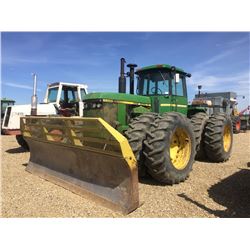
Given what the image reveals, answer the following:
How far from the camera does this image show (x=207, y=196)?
446cm

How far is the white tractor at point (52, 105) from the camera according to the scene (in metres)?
8.92

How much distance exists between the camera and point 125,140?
375cm

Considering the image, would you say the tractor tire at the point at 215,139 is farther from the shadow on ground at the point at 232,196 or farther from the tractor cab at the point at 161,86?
the shadow on ground at the point at 232,196

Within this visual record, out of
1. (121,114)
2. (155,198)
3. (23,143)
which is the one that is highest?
(121,114)

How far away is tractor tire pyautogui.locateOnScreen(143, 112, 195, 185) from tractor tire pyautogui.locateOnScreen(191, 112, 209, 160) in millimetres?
1093

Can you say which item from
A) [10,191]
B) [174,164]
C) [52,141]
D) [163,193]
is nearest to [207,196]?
[163,193]

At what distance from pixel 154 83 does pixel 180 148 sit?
5.92 feet

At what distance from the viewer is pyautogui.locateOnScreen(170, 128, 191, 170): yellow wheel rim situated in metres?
5.43

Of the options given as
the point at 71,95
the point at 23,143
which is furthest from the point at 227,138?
the point at 23,143

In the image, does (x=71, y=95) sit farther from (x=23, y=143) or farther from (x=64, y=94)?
(x=23, y=143)

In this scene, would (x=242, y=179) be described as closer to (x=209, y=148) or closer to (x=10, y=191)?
(x=209, y=148)

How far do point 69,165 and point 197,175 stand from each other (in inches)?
106

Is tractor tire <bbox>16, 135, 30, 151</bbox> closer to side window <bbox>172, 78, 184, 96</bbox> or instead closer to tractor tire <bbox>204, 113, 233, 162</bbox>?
side window <bbox>172, 78, 184, 96</bbox>

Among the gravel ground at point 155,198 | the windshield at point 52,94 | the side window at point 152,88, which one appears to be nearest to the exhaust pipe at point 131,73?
the side window at point 152,88
